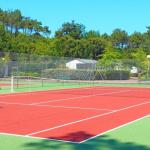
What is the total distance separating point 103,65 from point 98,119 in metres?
33.0

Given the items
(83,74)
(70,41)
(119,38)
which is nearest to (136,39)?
(119,38)

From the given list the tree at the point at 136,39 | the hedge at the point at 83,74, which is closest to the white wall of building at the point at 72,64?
the hedge at the point at 83,74

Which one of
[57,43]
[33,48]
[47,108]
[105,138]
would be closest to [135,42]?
[57,43]

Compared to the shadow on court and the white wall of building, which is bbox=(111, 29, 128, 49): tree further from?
the shadow on court

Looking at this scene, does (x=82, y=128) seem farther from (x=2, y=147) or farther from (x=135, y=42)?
(x=135, y=42)

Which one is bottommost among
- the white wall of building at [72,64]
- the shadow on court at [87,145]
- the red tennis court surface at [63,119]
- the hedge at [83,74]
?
the shadow on court at [87,145]

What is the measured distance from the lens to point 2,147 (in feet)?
24.7

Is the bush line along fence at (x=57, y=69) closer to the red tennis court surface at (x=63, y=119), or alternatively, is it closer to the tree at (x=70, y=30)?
the red tennis court surface at (x=63, y=119)

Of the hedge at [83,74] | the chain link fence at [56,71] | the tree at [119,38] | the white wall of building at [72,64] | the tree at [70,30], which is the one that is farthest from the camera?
the tree at [119,38]

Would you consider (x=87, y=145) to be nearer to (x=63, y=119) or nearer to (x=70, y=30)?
(x=63, y=119)

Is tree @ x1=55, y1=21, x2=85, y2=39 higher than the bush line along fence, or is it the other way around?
tree @ x1=55, y1=21, x2=85, y2=39

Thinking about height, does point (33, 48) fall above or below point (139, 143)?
above

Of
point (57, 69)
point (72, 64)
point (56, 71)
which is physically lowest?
point (56, 71)

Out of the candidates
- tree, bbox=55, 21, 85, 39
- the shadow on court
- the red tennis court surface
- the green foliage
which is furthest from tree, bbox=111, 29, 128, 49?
the shadow on court
